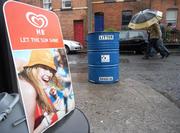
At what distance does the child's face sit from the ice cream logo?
289 mm

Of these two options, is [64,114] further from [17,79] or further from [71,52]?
[71,52]

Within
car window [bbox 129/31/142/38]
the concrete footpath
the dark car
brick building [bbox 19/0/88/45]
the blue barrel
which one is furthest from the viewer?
brick building [bbox 19/0/88/45]

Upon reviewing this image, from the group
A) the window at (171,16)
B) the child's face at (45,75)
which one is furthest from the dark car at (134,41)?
the child's face at (45,75)

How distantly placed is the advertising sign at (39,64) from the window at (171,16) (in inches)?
815

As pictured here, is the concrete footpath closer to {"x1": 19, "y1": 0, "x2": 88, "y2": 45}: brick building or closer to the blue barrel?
the blue barrel

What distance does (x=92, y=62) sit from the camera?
6754mm

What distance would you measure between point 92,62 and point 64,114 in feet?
15.9

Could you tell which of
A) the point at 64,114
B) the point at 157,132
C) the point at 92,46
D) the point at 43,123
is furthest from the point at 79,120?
the point at 92,46

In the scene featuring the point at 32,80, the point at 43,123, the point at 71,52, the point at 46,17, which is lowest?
the point at 71,52

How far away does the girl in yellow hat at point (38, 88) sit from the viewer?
1513 mm

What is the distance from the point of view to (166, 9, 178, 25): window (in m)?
21.3

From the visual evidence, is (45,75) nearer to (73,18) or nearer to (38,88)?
(38,88)

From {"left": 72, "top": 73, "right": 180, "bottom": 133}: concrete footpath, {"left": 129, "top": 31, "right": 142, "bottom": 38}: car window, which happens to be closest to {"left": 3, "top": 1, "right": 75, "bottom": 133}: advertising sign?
{"left": 72, "top": 73, "right": 180, "bottom": 133}: concrete footpath

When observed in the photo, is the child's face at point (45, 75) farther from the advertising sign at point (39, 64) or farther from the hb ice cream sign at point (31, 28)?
the hb ice cream sign at point (31, 28)
